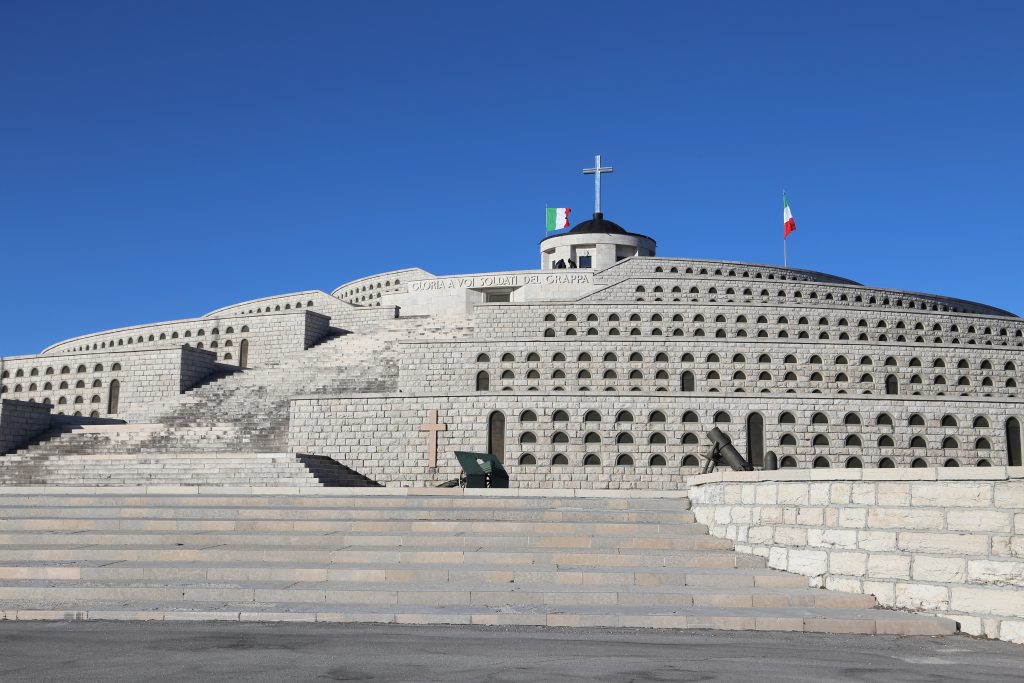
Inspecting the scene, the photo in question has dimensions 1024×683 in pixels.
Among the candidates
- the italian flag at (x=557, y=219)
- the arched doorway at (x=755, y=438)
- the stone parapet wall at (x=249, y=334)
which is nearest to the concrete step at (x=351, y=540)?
the arched doorway at (x=755, y=438)

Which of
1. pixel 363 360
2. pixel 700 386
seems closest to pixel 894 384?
pixel 700 386

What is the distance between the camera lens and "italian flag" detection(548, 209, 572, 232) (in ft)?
171

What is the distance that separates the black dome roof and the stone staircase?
52.2 feet

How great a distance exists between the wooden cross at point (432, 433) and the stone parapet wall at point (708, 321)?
9.39 meters

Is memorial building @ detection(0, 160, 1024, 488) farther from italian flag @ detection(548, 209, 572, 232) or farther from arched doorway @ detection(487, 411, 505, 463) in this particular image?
italian flag @ detection(548, 209, 572, 232)

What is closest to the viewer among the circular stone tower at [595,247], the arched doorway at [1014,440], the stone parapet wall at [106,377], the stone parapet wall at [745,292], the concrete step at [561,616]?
the concrete step at [561,616]

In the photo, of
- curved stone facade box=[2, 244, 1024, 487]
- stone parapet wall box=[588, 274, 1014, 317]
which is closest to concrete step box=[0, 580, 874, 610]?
curved stone facade box=[2, 244, 1024, 487]

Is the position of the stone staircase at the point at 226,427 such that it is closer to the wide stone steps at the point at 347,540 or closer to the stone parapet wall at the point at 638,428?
the stone parapet wall at the point at 638,428

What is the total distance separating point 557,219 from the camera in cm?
5241

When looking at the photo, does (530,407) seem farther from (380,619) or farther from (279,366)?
(380,619)

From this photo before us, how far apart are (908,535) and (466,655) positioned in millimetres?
5187

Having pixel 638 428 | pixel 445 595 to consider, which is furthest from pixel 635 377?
pixel 445 595

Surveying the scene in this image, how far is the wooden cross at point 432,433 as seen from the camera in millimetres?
26422

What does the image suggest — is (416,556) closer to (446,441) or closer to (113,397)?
(446,441)
